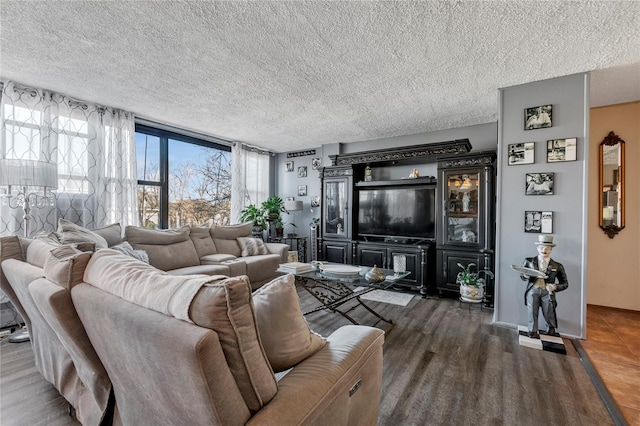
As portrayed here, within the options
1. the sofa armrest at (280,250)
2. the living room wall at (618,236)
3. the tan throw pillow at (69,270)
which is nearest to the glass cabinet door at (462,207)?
the living room wall at (618,236)

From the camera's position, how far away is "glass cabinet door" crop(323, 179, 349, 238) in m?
5.03

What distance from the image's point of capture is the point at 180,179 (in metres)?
4.71

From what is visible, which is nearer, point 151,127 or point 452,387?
point 452,387

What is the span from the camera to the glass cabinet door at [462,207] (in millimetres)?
3869

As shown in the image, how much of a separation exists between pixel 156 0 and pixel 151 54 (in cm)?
71

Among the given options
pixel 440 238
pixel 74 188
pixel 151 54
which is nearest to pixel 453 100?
pixel 440 238

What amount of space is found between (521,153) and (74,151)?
16.4 ft

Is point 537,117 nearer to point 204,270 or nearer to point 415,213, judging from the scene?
point 415,213

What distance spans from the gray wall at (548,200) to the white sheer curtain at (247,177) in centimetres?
418

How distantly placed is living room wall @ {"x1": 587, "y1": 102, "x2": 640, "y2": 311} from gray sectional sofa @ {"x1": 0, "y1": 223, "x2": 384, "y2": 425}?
12.8 ft

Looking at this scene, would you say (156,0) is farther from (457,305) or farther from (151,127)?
(457,305)

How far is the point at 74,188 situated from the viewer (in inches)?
133

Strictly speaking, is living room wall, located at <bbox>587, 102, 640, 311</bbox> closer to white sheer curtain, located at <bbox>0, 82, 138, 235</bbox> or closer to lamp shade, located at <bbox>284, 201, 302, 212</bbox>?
lamp shade, located at <bbox>284, 201, 302, 212</bbox>

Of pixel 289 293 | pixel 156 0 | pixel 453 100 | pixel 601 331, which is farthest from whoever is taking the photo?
pixel 453 100
